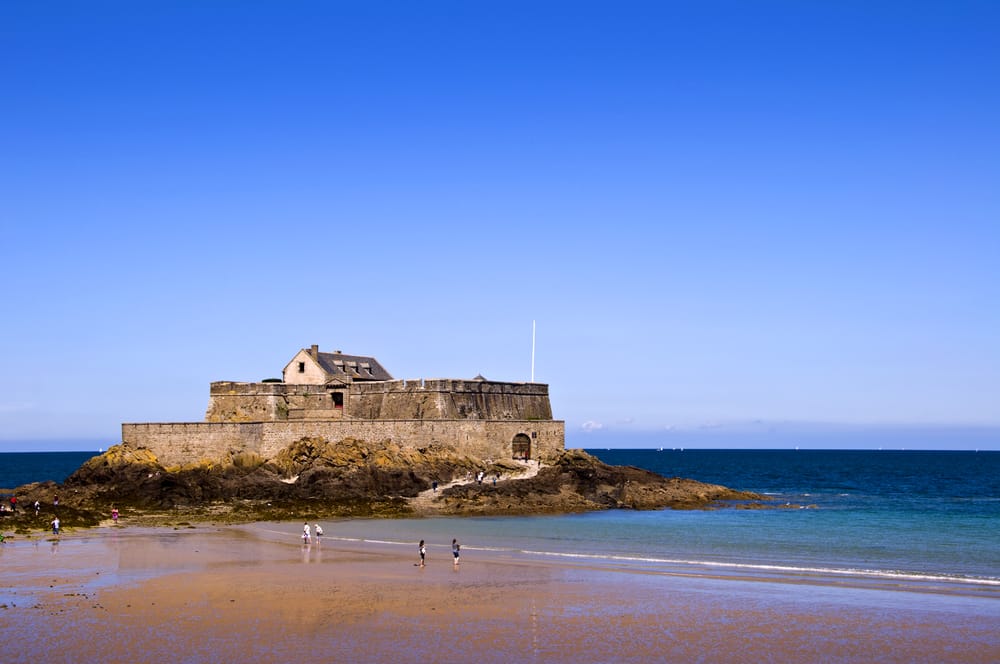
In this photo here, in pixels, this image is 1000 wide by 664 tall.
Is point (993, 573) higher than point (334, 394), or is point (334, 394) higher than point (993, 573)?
point (334, 394)

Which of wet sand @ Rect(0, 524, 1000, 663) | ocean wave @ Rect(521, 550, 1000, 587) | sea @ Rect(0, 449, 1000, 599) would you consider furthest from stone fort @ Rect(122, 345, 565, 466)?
wet sand @ Rect(0, 524, 1000, 663)

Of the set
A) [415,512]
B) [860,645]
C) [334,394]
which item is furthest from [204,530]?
[860,645]

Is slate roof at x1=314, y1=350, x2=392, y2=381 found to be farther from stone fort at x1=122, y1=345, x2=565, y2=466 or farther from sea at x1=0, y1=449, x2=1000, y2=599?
sea at x1=0, y1=449, x2=1000, y2=599

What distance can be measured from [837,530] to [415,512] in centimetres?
1786

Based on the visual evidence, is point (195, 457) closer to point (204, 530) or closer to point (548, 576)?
point (204, 530)

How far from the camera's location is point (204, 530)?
1464 inches

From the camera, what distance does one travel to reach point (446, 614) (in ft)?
68.2

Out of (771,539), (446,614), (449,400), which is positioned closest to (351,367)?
(449,400)

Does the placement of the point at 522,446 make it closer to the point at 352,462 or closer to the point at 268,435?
the point at 352,462

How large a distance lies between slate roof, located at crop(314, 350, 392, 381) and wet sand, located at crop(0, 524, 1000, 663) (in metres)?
31.1

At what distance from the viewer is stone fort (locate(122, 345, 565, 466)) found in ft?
169

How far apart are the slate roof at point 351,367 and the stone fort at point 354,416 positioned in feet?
0.27

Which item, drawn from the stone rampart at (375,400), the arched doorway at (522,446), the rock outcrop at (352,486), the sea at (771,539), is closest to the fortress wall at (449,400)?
the stone rampart at (375,400)

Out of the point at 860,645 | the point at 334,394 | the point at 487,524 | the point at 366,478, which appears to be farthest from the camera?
the point at 334,394
